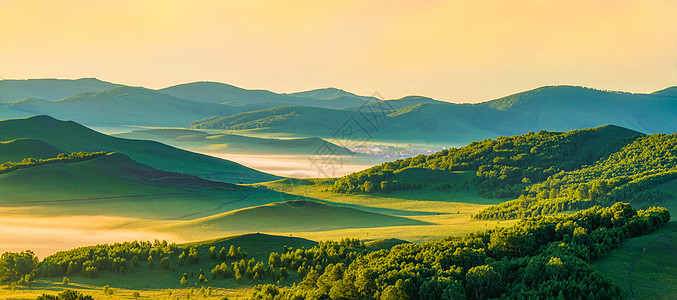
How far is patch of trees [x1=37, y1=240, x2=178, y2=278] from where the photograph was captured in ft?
95.8

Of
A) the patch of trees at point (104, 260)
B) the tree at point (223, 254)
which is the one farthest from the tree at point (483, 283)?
the patch of trees at point (104, 260)

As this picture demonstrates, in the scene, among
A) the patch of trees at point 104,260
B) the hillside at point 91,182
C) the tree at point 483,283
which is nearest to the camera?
the tree at point 483,283

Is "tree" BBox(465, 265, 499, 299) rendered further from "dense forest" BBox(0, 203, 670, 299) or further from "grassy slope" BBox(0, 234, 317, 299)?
"grassy slope" BBox(0, 234, 317, 299)

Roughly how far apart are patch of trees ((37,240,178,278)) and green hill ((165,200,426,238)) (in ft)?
53.2

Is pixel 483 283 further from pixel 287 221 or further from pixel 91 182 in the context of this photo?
pixel 91 182

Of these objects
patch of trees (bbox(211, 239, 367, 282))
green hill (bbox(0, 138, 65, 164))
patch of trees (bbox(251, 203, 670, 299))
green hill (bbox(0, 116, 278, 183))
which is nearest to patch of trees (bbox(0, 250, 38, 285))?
patch of trees (bbox(211, 239, 367, 282))

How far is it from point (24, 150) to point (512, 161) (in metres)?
78.7

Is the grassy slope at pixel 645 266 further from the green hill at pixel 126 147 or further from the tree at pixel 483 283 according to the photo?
the green hill at pixel 126 147

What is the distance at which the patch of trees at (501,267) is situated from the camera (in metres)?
19.7

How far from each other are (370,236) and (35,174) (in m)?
56.7

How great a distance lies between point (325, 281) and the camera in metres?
22.6

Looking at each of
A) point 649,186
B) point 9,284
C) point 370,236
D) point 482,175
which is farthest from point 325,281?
point 482,175

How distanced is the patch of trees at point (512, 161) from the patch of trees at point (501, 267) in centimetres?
4794

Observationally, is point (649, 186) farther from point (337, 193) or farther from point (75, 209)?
point (75, 209)
